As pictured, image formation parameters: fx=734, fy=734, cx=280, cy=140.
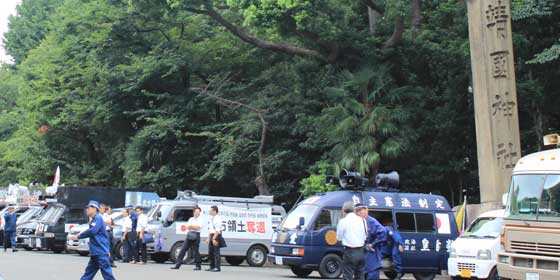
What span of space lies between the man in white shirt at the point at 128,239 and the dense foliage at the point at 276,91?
8146mm

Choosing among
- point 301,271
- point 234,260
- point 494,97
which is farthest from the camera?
point 234,260

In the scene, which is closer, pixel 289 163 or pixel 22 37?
pixel 289 163

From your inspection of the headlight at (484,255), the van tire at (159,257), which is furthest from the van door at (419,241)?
the van tire at (159,257)

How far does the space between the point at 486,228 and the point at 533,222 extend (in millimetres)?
4414

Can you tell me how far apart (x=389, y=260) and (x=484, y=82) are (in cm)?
792

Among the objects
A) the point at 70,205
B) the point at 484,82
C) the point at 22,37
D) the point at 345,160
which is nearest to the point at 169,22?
the point at 70,205

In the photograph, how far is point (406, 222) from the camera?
19906 mm

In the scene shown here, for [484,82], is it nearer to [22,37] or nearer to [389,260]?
[389,260]

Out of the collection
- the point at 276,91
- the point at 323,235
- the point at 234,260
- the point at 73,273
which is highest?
the point at 276,91

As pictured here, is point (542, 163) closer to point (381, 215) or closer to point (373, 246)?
point (373, 246)

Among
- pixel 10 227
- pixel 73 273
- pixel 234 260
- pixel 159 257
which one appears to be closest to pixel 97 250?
pixel 73 273

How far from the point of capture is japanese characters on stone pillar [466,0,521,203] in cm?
2169

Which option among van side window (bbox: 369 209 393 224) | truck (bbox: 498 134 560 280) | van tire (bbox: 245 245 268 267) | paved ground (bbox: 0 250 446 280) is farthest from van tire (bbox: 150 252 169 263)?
truck (bbox: 498 134 560 280)

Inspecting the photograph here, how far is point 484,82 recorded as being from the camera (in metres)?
22.5
